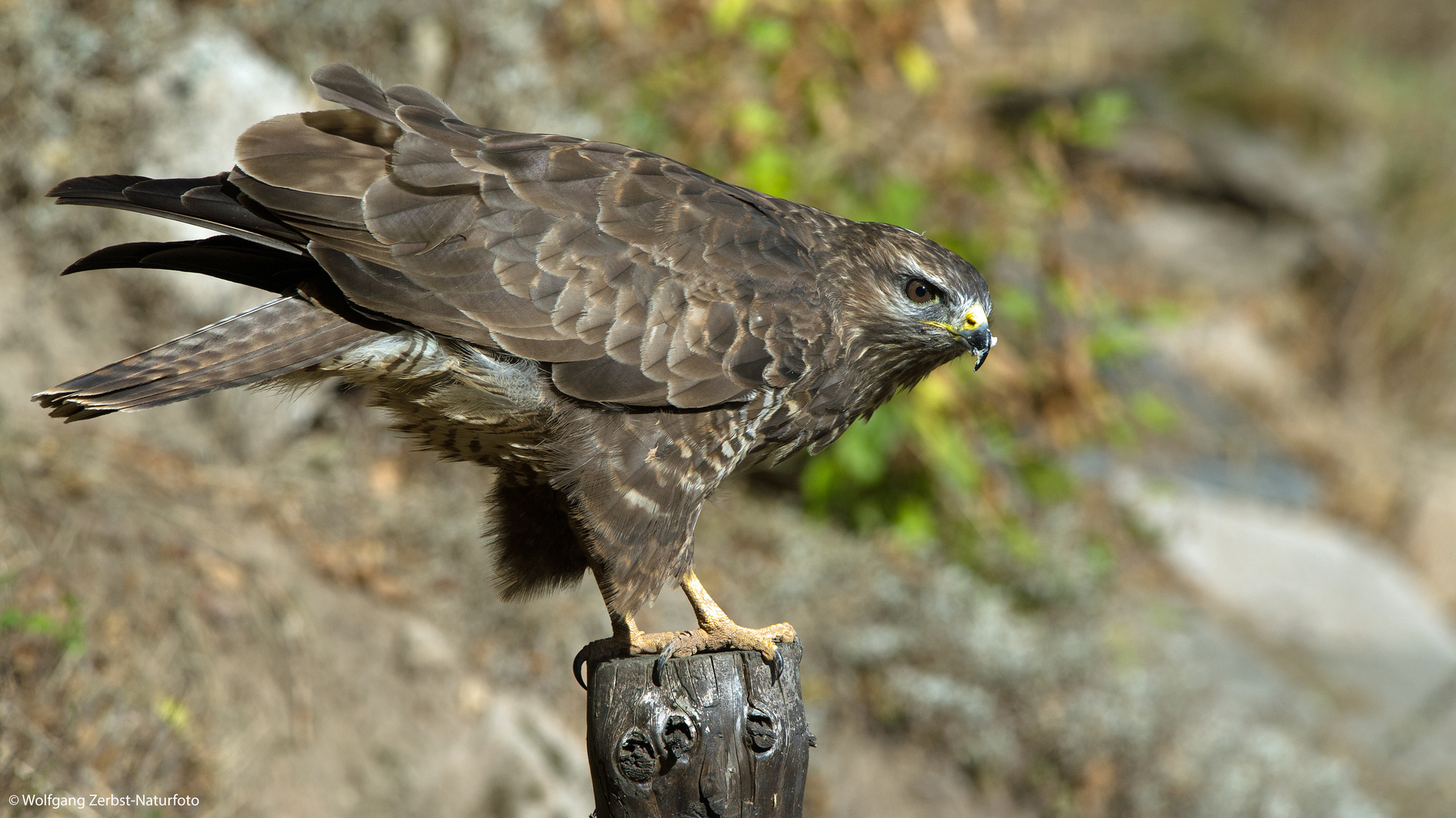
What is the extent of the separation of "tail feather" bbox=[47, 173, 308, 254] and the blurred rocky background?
5.56 feet

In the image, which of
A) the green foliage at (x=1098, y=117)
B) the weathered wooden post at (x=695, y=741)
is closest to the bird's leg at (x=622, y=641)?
the weathered wooden post at (x=695, y=741)

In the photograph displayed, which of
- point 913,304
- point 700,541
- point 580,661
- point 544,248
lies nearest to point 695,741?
point 580,661

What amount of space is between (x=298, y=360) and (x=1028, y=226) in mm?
4841

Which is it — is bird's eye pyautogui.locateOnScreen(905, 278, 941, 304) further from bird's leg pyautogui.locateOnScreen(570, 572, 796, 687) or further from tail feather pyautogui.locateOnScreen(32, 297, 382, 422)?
tail feather pyautogui.locateOnScreen(32, 297, 382, 422)

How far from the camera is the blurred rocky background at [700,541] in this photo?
424 centimetres

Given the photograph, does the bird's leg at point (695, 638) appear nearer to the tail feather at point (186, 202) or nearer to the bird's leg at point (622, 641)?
the bird's leg at point (622, 641)

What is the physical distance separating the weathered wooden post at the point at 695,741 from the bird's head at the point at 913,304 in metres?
0.97

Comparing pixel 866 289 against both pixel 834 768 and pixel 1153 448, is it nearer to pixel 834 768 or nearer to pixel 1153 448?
pixel 834 768

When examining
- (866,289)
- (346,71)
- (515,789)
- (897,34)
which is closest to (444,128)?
(346,71)

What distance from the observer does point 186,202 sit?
2.42 m

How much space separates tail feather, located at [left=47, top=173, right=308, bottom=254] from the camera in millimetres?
2400

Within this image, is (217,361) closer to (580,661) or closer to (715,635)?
(580,661)

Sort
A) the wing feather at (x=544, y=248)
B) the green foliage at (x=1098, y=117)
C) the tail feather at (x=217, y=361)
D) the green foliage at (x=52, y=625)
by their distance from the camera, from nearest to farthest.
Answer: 1. the tail feather at (x=217, y=361)
2. the wing feather at (x=544, y=248)
3. the green foliage at (x=52, y=625)
4. the green foliage at (x=1098, y=117)

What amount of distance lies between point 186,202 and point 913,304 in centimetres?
177
